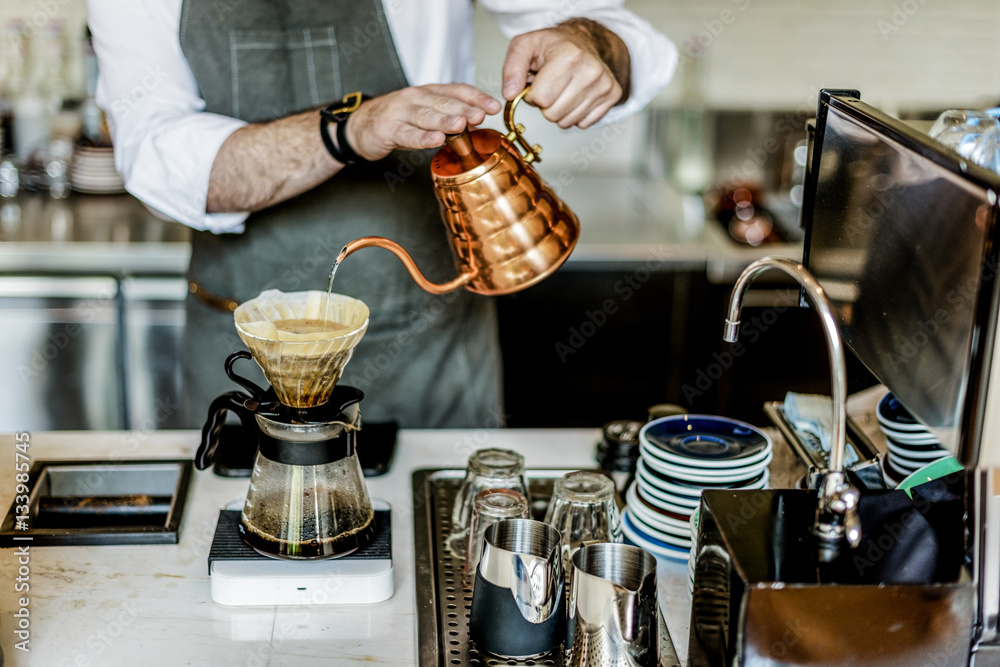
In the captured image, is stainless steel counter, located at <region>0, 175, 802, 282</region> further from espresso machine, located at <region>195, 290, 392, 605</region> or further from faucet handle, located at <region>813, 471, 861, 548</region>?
faucet handle, located at <region>813, 471, 861, 548</region>

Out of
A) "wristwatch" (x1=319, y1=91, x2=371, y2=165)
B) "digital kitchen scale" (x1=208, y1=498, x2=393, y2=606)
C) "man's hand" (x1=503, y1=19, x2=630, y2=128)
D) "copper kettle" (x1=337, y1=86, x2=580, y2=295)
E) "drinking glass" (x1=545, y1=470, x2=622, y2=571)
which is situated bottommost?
"digital kitchen scale" (x1=208, y1=498, x2=393, y2=606)

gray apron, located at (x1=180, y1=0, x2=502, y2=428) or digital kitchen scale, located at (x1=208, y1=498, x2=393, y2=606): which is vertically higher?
gray apron, located at (x1=180, y1=0, x2=502, y2=428)

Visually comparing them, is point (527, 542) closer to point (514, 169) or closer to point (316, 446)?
point (316, 446)

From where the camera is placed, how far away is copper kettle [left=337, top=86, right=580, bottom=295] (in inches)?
45.5

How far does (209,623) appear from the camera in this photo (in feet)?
3.62

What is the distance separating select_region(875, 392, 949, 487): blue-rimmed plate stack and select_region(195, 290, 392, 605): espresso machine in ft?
1.98

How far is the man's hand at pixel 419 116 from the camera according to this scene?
3.82ft

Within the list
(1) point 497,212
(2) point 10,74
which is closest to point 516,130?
(1) point 497,212

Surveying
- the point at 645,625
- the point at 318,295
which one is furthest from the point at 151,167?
the point at 645,625

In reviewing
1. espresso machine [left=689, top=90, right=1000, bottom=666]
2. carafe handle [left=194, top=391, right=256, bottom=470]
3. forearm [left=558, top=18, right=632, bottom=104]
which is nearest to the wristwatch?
forearm [left=558, top=18, right=632, bottom=104]

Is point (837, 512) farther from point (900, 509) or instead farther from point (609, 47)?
point (609, 47)

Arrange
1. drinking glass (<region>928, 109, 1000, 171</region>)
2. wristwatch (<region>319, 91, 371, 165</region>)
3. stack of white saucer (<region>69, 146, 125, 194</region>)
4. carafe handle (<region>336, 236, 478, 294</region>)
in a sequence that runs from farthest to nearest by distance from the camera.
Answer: stack of white saucer (<region>69, 146, 125, 194</region>) → wristwatch (<region>319, 91, 371, 165</region>) → carafe handle (<region>336, 236, 478, 294</region>) → drinking glass (<region>928, 109, 1000, 171</region>)

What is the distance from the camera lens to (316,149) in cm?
152

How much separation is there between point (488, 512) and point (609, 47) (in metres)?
0.74
